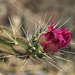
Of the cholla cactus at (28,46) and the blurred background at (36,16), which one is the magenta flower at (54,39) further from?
the blurred background at (36,16)

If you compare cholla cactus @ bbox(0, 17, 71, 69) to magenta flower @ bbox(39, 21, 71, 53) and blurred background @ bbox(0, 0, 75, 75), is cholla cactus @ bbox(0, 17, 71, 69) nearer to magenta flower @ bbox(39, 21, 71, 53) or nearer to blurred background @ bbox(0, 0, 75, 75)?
magenta flower @ bbox(39, 21, 71, 53)

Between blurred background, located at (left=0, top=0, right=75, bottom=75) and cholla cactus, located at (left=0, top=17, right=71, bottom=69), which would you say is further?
blurred background, located at (left=0, top=0, right=75, bottom=75)

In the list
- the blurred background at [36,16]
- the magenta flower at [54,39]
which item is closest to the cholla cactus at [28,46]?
the magenta flower at [54,39]

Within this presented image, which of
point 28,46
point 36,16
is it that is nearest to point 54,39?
point 28,46

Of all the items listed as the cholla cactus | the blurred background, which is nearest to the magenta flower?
the cholla cactus

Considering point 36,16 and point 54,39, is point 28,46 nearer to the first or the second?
point 54,39

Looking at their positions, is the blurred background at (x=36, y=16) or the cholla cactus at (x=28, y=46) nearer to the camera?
the cholla cactus at (x=28, y=46)
